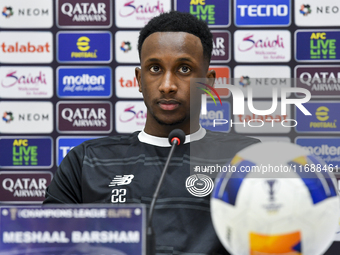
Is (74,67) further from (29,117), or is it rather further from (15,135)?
(15,135)

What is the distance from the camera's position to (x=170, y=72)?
0.88m

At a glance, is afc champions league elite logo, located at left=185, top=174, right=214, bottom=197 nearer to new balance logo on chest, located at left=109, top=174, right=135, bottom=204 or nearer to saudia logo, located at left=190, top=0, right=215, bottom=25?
new balance logo on chest, located at left=109, top=174, right=135, bottom=204

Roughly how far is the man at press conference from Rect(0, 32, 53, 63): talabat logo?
89cm

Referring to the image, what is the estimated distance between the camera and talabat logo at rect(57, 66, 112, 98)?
1.78m

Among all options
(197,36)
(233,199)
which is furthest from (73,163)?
(233,199)

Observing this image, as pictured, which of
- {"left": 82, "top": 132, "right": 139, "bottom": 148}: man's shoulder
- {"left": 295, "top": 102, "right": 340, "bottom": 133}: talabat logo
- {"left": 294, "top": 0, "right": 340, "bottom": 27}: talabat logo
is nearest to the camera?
{"left": 82, "top": 132, "right": 139, "bottom": 148}: man's shoulder

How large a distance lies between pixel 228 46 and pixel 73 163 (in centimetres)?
105

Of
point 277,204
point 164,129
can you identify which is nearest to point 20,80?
point 164,129

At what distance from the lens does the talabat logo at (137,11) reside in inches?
68.4

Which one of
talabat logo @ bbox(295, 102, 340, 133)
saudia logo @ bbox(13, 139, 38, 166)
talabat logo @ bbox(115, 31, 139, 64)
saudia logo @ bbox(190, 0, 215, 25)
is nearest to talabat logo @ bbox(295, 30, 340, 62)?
talabat logo @ bbox(295, 102, 340, 133)

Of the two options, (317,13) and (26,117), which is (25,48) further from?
(317,13)

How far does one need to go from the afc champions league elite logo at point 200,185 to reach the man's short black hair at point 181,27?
0.34 metres

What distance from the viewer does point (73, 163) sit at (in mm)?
1049

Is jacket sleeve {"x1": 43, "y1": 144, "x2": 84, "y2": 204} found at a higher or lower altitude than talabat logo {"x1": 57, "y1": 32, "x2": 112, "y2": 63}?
lower
